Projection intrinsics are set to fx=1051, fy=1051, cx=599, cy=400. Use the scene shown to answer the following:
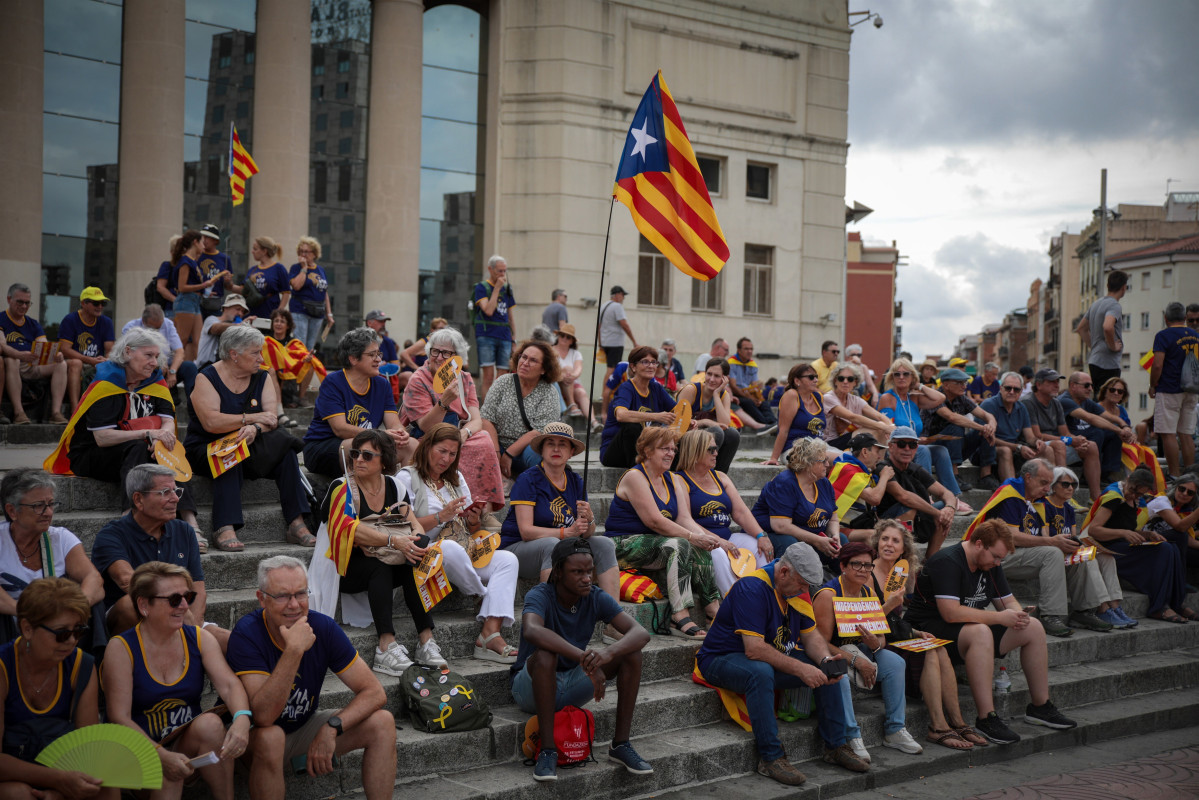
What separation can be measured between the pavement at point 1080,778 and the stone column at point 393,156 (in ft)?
54.6

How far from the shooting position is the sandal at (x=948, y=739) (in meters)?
7.24

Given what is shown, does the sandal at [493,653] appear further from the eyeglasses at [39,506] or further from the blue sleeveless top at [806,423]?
the blue sleeveless top at [806,423]

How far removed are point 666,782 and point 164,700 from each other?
114 inches

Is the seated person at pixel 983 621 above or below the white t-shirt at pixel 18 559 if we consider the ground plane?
below

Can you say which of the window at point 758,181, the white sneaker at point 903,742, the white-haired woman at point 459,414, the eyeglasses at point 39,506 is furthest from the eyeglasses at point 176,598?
the window at point 758,181

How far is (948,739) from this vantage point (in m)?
7.30

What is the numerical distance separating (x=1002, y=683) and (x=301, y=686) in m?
5.52

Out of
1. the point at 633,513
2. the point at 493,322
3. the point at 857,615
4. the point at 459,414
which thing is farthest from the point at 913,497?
the point at 493,322

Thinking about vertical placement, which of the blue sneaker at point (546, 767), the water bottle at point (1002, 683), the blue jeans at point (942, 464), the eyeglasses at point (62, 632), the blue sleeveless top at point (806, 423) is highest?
the blue sleeveless top at point (806, 423)

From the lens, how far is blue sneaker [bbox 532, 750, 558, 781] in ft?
18.5

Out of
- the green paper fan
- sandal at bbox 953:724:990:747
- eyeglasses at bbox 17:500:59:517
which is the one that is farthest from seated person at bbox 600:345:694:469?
the green paper fan

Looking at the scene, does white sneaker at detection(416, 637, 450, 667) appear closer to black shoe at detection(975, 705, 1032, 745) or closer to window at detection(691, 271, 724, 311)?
black shoe at detection(975, 705, 1032, 745)

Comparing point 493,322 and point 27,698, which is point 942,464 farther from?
point 27,698

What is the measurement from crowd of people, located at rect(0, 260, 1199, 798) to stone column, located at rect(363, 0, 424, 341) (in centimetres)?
987
